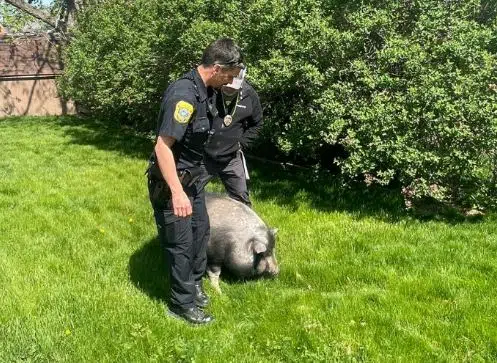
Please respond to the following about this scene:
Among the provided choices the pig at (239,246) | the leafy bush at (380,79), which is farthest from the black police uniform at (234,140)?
the leafy bush at (380,79)

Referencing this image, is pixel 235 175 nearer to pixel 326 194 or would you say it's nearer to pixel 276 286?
pixel 276 286

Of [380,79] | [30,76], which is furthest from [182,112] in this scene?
[30,76]

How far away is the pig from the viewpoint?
5.16 metres

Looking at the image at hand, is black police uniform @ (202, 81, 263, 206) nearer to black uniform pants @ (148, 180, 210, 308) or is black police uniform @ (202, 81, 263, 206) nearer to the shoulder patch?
black uniform pants @ (148, 180, 210, 308)

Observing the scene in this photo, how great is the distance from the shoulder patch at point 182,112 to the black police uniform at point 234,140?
1674 millimetres

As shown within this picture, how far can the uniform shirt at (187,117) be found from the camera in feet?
13.0

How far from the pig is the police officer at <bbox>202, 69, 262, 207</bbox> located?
568 millimetres

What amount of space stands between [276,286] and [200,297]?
0.81 meters

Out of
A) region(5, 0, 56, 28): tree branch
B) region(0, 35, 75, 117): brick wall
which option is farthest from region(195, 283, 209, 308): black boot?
region(5, 0, 56, 28): tree branch

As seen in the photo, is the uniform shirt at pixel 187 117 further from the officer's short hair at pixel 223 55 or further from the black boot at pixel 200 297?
the black boot at pixel 200 297

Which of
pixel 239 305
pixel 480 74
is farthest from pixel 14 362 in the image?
pixel 480 74

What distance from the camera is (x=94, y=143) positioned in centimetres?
1305

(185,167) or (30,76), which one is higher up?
(185,167)

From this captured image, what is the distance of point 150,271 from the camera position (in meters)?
5.60
